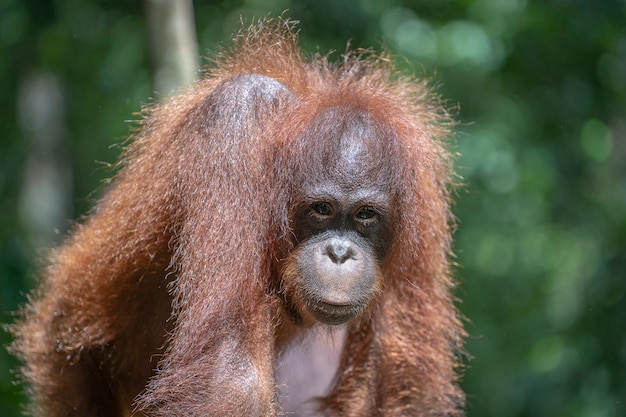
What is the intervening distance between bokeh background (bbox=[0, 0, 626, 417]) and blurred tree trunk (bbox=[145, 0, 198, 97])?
0.43 m

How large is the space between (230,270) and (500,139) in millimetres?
4224

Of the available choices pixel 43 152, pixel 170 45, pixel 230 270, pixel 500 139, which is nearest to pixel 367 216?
pixel 230 270

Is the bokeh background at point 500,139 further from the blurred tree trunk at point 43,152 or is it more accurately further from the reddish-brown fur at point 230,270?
the reddish-brown fur at point 230,270

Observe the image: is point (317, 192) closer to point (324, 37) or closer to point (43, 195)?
point (324, 37)

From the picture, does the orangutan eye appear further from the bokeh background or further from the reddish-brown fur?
the bokeh background

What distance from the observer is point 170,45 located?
4.59 metres

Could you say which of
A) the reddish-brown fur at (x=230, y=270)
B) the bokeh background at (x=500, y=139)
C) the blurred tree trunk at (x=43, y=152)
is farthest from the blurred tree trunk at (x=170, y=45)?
the blurred tree trunk at (x=43, y=152)

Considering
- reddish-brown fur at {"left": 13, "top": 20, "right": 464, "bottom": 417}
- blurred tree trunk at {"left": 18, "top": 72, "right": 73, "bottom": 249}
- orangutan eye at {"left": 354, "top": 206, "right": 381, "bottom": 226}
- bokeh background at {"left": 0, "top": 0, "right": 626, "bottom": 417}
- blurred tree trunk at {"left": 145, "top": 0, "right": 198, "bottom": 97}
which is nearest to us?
reddish-brown fur at {"left": 13, "top": 20, "right": 464, "bottom": 417}

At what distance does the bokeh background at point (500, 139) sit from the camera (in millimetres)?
5395

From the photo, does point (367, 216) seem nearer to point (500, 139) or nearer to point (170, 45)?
point (170, 45)

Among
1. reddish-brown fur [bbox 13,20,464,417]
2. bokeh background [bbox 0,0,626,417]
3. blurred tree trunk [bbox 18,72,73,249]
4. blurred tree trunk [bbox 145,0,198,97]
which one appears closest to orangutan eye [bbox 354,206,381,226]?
reddish-brown fur [bbox 13,20,464,417]

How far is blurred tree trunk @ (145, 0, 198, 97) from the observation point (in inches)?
180

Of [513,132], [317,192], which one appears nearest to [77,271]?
[317,192]

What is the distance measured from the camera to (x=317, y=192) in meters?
3.02
